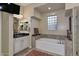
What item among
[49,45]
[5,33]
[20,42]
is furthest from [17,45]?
[49,45]

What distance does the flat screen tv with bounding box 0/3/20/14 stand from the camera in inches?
37.6

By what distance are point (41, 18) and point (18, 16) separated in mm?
324

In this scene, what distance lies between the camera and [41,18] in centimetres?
118

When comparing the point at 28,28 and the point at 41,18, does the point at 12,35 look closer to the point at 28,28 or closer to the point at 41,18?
the point at 28,28

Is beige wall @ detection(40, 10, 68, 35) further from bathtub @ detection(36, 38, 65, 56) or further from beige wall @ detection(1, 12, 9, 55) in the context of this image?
beige wall @ detection(1, 12, 9, 55)

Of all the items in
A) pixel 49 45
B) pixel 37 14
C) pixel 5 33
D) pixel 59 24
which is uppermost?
pixel 37 14

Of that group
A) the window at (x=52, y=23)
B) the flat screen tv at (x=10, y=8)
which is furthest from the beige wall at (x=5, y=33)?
the window at (x=52, y=23)

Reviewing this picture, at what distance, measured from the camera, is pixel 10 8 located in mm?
1012

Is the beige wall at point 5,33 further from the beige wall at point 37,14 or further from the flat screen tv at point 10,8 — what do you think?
the beige wall at point 37,14

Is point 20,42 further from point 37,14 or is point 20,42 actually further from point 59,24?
point 59,24

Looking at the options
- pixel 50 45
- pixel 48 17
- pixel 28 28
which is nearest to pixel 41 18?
pixel 48 17

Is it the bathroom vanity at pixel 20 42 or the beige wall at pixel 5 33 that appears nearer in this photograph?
the beige wall at pixel 5 33

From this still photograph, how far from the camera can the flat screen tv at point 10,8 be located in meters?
0.95

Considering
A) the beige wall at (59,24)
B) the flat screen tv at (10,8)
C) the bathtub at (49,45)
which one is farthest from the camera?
the bathtub at (49,45)
